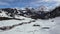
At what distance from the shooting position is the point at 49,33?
6.86 m

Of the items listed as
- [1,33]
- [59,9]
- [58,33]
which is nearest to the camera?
[58,33]

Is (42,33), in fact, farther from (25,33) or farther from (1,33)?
(1,33)

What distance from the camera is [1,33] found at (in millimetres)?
7383

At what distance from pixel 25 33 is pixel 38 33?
704 millimetres

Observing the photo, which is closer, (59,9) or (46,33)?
(46,33)

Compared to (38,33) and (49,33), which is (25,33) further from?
(49,33)

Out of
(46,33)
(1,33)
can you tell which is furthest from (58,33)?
(1,33)

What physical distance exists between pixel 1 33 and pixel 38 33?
207cm

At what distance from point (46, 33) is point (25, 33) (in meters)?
1.08

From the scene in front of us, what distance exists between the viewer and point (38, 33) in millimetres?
6766

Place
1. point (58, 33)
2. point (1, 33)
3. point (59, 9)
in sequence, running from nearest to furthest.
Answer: point (58, 33)
point (1, 33)
point (59, 9)

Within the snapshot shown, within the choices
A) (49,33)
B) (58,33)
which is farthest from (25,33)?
(58,33)

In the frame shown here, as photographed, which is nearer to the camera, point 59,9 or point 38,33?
point 38,33

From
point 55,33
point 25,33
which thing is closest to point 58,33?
point 55,33
